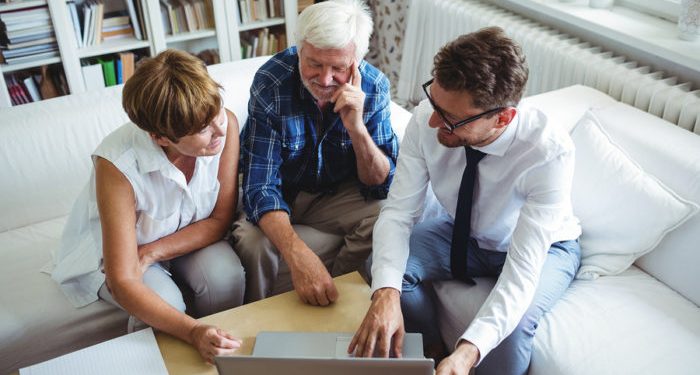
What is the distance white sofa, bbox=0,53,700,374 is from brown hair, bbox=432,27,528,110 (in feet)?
1.86

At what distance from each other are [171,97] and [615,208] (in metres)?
1.20

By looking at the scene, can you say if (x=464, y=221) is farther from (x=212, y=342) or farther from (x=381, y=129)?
(x=212, y=342)

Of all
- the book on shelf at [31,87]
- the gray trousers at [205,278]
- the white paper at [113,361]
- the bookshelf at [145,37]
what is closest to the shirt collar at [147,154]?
the gray trousers at [205,278]

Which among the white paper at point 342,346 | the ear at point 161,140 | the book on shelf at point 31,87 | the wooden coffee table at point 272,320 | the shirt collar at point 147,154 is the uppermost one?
the ear at point 161,140

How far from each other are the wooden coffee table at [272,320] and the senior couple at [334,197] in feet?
0.10

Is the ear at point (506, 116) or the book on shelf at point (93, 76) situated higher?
the ear at point (506, 116)

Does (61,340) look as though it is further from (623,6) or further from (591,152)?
(623,6)

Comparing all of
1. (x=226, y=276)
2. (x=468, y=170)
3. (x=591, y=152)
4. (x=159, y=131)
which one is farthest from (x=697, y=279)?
(x=159, y=131)

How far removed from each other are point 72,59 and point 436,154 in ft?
7.28

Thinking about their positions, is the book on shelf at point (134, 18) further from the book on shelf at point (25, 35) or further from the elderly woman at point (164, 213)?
the elderly woman at point (164, 213)

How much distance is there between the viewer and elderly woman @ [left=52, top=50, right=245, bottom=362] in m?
1.28

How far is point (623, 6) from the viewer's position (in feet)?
7.69

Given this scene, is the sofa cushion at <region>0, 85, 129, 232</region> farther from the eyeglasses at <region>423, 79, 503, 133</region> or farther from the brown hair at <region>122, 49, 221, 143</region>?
the eyeglasses at <region>423, 79, 503, 133</region>

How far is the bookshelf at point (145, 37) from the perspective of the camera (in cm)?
284
